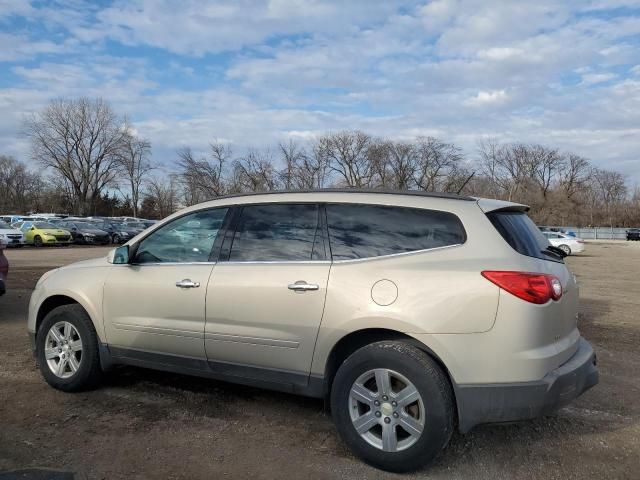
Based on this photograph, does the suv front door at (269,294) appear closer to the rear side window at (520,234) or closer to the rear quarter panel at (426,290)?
the rear quarter panel at (426,290)

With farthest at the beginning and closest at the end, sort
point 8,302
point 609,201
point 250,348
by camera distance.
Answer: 1. point 609,201
2. point 8,302
3. point 250,348

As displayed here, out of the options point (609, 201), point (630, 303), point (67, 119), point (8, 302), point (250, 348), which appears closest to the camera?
point (250, 348)

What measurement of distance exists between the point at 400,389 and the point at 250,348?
1131 millimetres

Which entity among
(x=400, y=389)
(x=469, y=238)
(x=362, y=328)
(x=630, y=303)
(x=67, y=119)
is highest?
(x=67, y=119)

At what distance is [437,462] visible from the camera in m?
3.64

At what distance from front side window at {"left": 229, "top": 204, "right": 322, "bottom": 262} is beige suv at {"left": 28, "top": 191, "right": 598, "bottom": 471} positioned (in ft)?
0.03

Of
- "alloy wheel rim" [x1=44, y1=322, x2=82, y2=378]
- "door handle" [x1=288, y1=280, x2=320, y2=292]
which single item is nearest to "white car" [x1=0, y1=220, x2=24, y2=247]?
"alloy wheel rim" [x1=44, y1=322, x2=82, y2=378]

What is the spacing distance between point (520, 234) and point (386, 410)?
146 cm

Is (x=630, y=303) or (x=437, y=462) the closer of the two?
(x=437, y=462)

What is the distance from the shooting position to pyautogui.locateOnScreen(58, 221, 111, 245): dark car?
32.7 m

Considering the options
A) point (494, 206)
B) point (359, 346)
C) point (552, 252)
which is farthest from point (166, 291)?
point (552, 252)

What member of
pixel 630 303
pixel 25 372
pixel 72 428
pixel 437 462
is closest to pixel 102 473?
pixel 72 428

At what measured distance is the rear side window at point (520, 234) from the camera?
3.59 meters

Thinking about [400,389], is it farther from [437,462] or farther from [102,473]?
[102,473]
